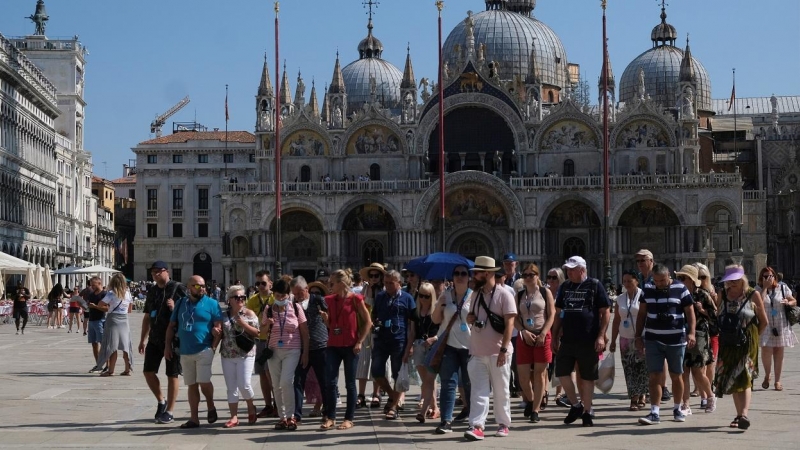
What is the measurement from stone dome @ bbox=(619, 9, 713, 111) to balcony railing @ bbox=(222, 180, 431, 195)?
839 inches

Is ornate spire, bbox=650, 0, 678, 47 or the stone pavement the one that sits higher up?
ornate spire, bbox=650, 0, 678, 47

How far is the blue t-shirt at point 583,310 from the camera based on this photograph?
16.3 meters

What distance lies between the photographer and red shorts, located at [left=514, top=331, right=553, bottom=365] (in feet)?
54.7

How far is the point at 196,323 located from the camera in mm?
16234

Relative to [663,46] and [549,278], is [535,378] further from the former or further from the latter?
[663,46]

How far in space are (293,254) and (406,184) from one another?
7.81 metres

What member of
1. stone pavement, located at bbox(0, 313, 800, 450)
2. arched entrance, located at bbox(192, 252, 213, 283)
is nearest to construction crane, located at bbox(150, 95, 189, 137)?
arched entrance, located at bbox(192, 252, 213, 283)

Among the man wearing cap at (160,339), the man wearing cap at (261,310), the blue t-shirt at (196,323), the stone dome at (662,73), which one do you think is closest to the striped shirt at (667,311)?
the man wearing cap at (261,310)

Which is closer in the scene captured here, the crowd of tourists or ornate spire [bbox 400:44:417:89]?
the crowd of tourists

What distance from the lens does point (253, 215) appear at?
232 feet

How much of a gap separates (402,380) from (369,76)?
74040mm

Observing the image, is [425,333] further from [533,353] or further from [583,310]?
[583,310]

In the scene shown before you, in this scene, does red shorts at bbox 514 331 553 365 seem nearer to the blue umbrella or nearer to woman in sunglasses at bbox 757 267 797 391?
the blue umbrella

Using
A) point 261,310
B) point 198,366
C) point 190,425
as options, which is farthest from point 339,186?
point 190,425
